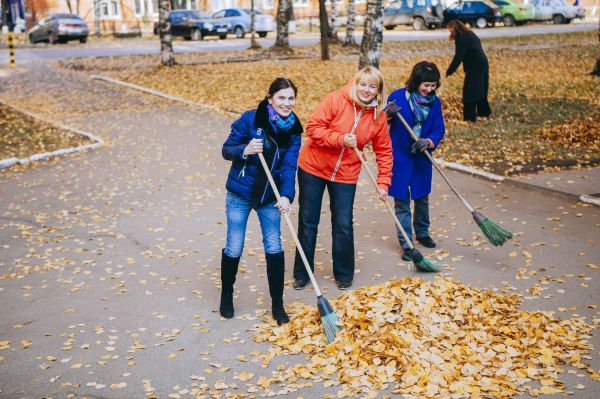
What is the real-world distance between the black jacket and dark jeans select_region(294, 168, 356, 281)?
8.08 meters

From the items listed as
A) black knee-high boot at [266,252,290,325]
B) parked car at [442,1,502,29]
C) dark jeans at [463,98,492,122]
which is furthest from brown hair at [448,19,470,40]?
parked car at [442,1,502,29]

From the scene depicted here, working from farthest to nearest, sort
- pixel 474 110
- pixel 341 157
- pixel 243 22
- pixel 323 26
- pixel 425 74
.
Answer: pixel 243 22, pixel 323 26, pixel 474 110, pixel 425 74, pixel 341 157

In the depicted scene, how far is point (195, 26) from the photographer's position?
36.0 meters

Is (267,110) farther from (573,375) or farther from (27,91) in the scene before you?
(27,91)

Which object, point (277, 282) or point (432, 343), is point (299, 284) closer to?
point (277, 282)

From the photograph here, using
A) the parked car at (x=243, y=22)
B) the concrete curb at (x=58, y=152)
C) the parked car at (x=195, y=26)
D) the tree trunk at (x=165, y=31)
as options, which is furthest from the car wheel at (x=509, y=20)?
the concrete curb at (x=58, y=152)

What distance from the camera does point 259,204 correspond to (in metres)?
5.79

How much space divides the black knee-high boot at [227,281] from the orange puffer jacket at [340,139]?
108cm

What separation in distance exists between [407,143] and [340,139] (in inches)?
50.3

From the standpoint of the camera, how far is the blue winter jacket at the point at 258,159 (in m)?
5.64

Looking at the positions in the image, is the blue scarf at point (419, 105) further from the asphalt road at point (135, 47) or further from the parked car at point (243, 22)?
the parked car at point (243, 22)

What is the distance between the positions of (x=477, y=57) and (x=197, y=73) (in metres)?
9.53

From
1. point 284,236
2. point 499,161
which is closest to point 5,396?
point 284,236

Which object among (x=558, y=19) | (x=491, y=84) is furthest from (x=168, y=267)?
(x=558, y=19)
